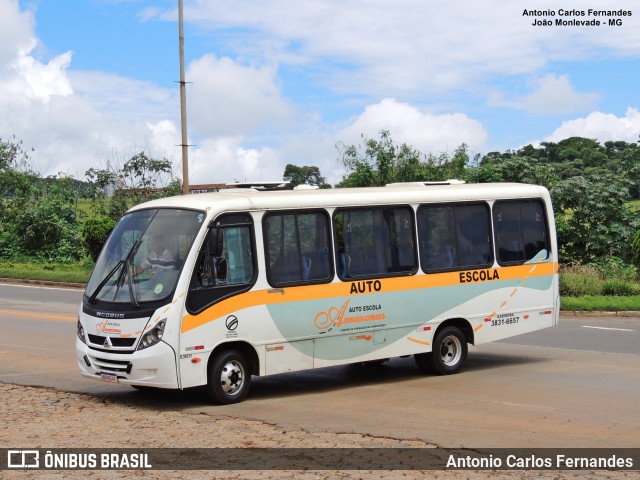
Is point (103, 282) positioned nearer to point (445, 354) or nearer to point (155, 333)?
point (155, 333)

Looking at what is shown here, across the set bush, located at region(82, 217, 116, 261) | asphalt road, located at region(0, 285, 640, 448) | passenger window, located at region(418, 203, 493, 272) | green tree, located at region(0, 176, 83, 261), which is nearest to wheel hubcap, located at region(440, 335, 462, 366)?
asphalt road, located at region(0, 285, 640, 448)

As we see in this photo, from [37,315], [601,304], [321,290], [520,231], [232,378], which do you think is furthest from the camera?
[601,304]

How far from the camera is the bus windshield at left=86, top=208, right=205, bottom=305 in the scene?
40.4 feet

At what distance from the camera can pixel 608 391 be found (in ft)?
43.0

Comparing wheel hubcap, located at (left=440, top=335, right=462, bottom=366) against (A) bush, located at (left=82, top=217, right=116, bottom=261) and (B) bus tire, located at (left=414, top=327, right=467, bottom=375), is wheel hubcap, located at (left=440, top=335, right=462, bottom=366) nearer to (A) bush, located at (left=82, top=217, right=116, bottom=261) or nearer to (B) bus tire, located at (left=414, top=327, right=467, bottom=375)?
(B) bus tire, located at (left=414, top=327, right=467, bottom=375)

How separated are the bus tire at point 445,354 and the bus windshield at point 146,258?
4310 millimetres

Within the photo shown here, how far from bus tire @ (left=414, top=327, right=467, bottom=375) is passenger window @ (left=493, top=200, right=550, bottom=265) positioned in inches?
59.0

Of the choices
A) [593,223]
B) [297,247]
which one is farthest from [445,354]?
[593,223]

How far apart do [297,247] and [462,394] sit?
2.89 metres

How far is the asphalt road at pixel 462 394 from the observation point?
10.7 m

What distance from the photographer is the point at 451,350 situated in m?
15.2

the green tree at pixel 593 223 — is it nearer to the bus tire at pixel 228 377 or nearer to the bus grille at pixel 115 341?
the bus tire at pixel 228 377

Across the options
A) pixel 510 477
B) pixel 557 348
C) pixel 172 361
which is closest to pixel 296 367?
pixel 172 361

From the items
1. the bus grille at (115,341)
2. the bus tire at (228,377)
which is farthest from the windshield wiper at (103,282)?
the bus tire at (228,377)
